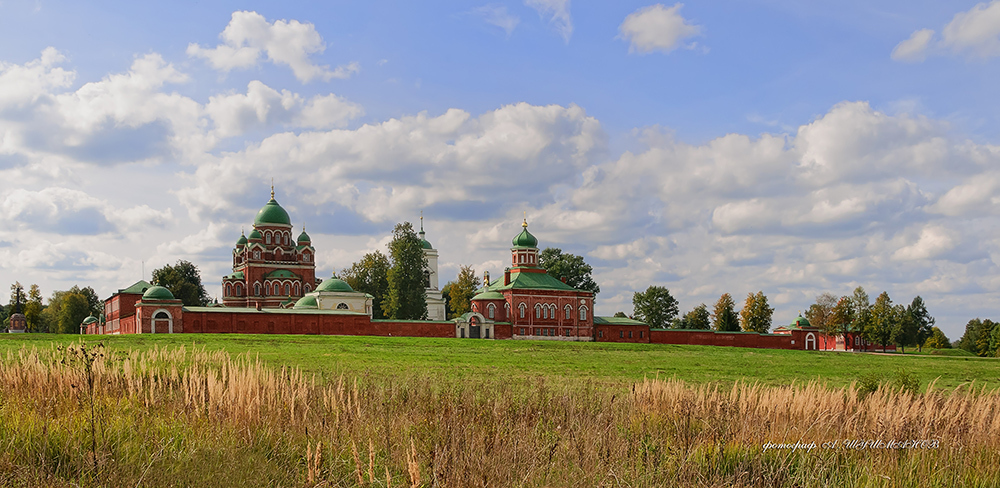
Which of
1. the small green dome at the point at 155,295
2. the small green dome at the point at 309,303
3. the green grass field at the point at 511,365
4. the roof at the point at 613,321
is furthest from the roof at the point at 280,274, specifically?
the green grass field at the point at 511,365

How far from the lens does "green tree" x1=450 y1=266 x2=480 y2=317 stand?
86438mm

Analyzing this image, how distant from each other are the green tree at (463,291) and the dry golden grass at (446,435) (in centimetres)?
7498

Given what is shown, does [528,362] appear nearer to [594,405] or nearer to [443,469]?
[594,405]

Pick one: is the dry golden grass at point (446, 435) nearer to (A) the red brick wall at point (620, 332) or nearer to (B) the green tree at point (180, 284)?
(A) the red brick wall at point (620, 332)

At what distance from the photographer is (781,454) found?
8.72m

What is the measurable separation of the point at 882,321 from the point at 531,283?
31.1 metres

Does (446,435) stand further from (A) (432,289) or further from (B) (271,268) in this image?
(A) (432,289)

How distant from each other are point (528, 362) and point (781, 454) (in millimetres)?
18080

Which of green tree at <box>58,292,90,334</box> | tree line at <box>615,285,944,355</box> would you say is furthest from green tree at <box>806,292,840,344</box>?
green tree at <box>58,292,90,334</box>

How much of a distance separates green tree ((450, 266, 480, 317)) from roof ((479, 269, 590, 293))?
73.1ft

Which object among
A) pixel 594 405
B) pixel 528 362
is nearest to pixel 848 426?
pixel 594 405

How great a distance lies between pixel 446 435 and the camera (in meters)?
7.81

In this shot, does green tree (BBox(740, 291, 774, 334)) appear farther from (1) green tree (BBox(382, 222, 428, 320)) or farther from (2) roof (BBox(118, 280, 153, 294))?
(2) roof (BBox(118, 280, 153, 294))

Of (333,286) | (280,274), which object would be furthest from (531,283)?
(280,274)
